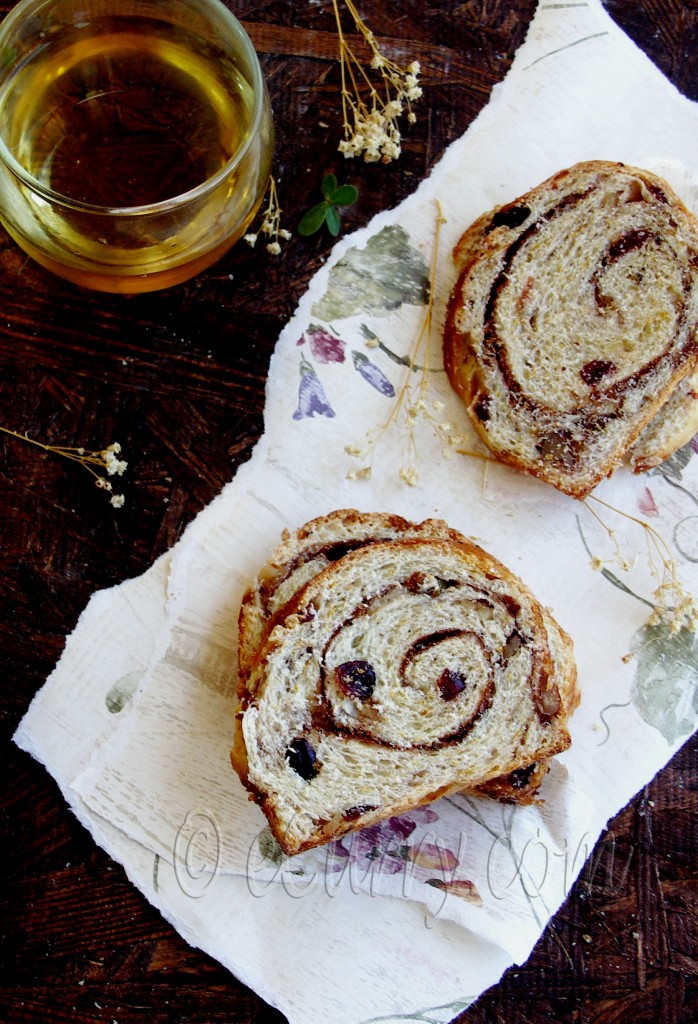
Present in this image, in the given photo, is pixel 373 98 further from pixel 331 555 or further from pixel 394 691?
pixel 394 691

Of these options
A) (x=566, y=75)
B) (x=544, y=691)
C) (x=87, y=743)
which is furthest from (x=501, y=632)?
(x=566, y=75)

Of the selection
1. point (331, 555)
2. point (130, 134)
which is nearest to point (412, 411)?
point (331, 555)

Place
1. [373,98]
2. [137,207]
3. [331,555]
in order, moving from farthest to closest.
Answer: [373,98] < [331,555] < [137,207]

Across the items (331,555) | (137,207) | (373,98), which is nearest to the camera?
(137,207)

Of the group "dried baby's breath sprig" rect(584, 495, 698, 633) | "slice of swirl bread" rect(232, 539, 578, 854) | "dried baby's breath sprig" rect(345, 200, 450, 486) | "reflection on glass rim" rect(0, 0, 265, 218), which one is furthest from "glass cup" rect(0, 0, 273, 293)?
"dried baby's breath sprig" rect(584, 495, 698, 633)

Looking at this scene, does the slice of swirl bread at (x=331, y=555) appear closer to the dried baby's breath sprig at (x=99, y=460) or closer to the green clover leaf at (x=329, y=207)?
the dried baby's breath sprig at (x=99, y=460)

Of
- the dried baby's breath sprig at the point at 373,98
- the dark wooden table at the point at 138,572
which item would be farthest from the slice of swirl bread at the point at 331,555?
the dried baby's breath sprig at the point at 373,98

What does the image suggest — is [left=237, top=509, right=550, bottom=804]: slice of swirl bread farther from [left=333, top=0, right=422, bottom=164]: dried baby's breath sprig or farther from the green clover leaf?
[left=333, top=0, right=422, bottom=164]: dried baby's breath sprig
